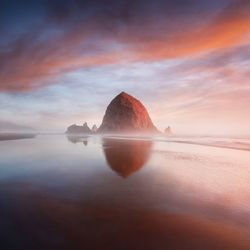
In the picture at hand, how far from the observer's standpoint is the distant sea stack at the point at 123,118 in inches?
6275

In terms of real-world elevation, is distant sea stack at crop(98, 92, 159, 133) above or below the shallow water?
above

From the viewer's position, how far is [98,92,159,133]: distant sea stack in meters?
159

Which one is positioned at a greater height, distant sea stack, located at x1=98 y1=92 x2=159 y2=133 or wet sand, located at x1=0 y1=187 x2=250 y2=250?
distant sea stack, located at x1=98 y1=92 x2=159 y2=133

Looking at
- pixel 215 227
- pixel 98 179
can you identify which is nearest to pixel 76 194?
pixel 98 179

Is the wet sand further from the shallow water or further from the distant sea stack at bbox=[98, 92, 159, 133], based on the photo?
the distant sea stack at bbox=[98, 92, 159, 133]

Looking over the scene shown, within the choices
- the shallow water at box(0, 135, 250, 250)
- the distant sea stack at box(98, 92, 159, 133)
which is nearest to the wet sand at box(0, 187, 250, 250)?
the shallow water at box(0, 135, 250, 250)

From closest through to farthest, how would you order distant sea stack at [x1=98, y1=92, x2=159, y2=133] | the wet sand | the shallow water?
the wet sand → the shallow water → distant sea stack at [x1=98, y1=92, x2=159, y2=133]

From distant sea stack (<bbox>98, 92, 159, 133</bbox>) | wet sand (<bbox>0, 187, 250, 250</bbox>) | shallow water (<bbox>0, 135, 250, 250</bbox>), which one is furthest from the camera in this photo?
distant sea stack (<bbox>98, 92, 159, 133</bbox>)

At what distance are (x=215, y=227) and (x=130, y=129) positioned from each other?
154m

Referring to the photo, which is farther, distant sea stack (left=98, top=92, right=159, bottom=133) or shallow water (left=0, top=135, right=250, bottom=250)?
distant sea stack (left=98, top=92, right=159, bottom=133)

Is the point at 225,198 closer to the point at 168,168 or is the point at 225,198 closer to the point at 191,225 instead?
the point at 191,225

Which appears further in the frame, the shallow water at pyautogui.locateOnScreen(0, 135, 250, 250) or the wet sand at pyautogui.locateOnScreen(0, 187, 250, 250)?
the shallow water at pyautogui.locateOnScreen(0, 135, 250, 250)

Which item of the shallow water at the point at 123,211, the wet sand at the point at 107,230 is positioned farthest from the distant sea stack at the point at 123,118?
the wet sand at the point at 107,230

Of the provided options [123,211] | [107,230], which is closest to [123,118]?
[123,211]
